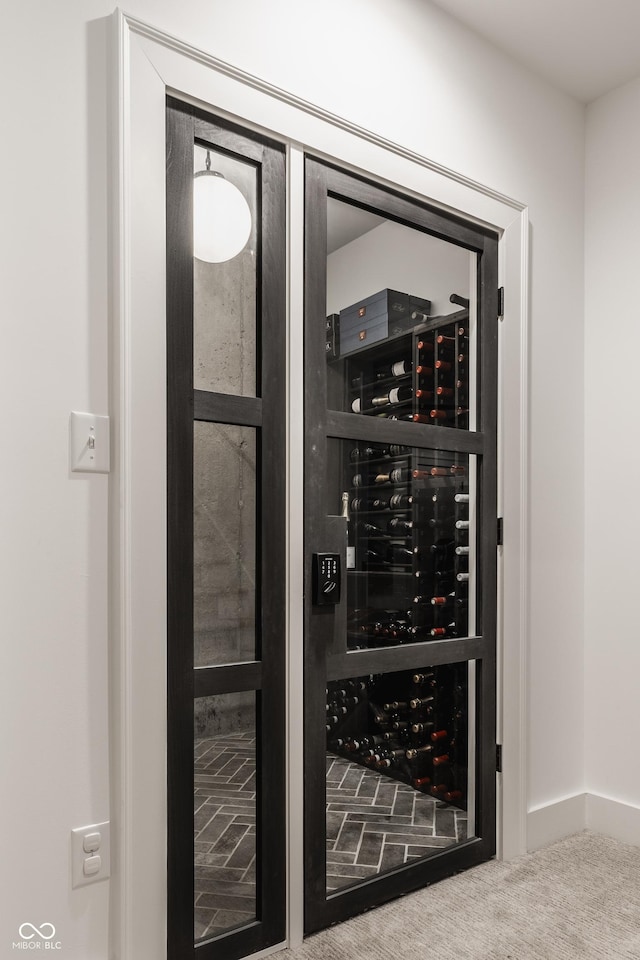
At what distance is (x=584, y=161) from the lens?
3.00m

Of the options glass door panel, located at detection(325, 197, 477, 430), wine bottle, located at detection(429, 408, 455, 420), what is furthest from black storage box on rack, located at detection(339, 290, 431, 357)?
wine bottle, located at detection(429, 408, 455, 420)

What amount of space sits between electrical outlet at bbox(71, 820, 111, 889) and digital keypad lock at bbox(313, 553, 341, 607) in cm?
79

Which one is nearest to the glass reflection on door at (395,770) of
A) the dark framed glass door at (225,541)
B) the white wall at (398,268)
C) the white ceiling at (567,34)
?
the dark framed glass door at (225,541)

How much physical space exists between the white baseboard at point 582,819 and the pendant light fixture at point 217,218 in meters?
2.21

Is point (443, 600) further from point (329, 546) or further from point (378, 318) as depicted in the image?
point (378, 318)

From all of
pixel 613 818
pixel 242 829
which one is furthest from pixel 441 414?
pixel 613 818

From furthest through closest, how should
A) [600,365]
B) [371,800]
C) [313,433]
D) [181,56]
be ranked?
[600,365] → [371,800] → [313,433] → [181,56]

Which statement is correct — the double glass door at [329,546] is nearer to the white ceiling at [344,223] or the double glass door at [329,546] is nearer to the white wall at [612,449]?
the white ceiling at [344,223]

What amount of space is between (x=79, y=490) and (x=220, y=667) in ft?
1.95

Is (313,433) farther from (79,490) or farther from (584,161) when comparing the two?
(584,161)

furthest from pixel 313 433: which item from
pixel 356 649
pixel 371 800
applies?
pixel 371 800

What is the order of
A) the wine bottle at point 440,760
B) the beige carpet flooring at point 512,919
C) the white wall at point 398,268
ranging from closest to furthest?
the beige carpet flooring at point 512,919 < the white wall at point 398,268 < the wine bottle at point 440,760

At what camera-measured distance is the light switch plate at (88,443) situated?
164cm

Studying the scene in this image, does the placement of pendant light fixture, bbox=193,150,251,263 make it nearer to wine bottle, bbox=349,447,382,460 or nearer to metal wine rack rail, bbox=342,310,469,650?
metal wine rack rail, bbox=342,310,469,650
